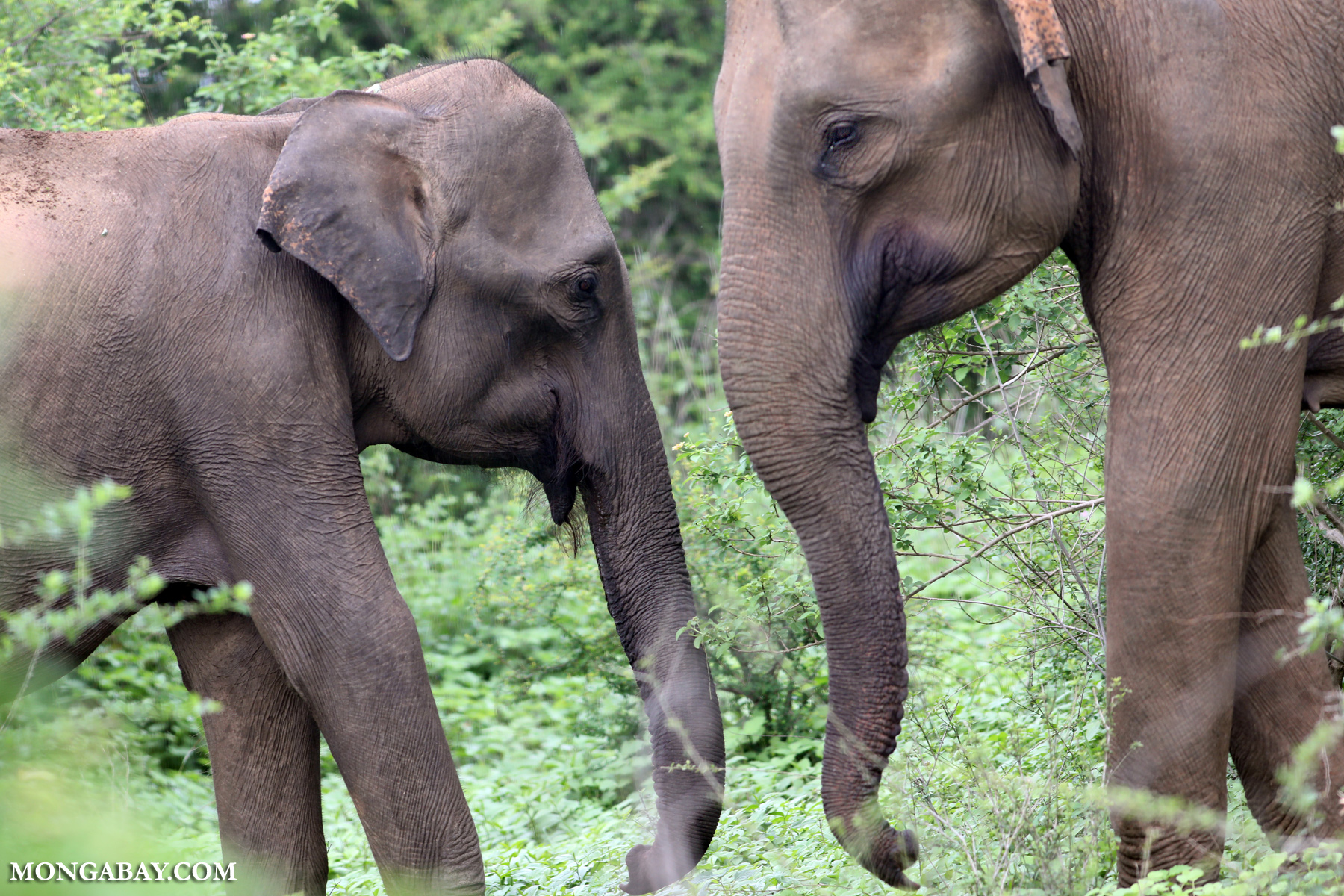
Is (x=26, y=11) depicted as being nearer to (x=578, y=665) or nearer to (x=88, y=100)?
(x=88, y=100)

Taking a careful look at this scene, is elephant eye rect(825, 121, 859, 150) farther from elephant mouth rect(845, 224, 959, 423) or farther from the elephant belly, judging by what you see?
the elephant belly

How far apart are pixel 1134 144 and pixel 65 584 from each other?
260 centimetres

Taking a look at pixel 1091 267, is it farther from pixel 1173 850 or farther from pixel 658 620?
pixel 658 620

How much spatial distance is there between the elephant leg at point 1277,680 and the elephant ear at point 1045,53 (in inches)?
37.6

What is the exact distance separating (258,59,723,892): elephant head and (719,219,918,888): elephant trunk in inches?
26.9

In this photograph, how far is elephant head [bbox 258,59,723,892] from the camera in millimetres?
3801

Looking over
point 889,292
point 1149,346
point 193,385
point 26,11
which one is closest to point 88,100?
point 26,11

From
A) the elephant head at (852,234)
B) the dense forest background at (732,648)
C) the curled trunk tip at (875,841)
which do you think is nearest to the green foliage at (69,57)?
the dense forest background at (732,648)

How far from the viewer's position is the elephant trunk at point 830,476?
10.3ft

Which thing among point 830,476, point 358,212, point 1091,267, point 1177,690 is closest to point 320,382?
point 358,212

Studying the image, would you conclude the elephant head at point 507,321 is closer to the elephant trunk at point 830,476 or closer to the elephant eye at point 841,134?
the elephant trunk at point 830,476

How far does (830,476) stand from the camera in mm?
3152

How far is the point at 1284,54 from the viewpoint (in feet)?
9.88

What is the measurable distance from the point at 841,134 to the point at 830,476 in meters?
0.69
